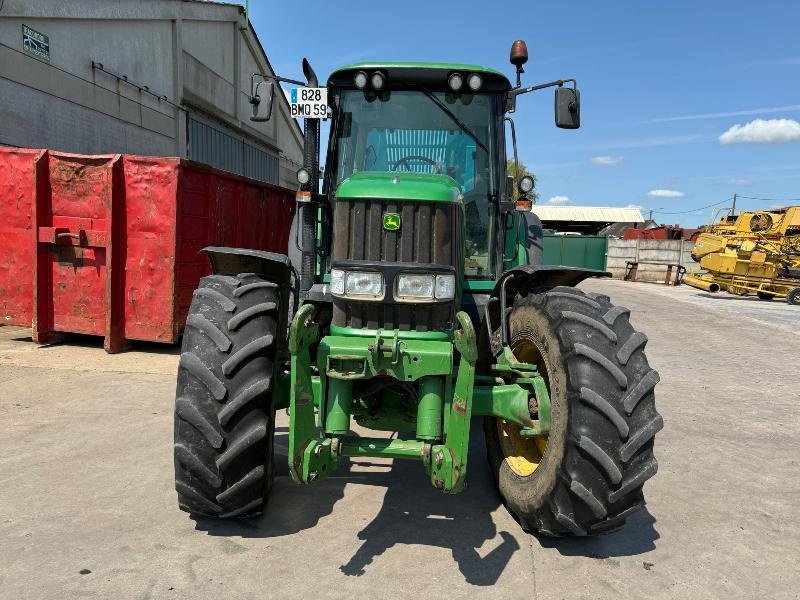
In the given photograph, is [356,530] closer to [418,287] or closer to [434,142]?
[418,287]

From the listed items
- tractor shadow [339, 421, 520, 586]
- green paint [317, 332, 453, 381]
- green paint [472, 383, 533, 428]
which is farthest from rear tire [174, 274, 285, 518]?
green paint [472, 383, 533, 428]

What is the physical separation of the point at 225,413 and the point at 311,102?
2.22 m

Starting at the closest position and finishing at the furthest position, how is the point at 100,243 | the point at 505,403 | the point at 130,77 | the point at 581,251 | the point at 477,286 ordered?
the point at 505,403 < the point at 477,286 < the point at 100,243 < the point at 130,77 < the point at 581,251

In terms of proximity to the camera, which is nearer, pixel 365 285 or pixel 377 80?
pixel 365 285

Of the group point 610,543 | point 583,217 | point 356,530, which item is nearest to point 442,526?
point 356,530

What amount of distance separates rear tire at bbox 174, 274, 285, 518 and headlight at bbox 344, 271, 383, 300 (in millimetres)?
445

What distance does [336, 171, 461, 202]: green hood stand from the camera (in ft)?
10.4

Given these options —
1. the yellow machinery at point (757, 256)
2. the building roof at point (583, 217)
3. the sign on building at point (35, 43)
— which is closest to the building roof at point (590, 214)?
the building roof at point (583, 217)

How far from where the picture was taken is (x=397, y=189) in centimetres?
319

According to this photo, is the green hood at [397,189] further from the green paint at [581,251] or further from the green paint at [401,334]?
the green paint at [581,251]

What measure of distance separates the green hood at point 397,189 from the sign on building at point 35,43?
882cm

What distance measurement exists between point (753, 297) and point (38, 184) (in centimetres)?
2037

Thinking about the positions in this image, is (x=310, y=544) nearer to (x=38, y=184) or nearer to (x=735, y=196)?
(x=38, y=184)

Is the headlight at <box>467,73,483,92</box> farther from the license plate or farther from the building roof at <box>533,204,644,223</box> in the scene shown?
the building roof at <box>533,204,644,223</box>
